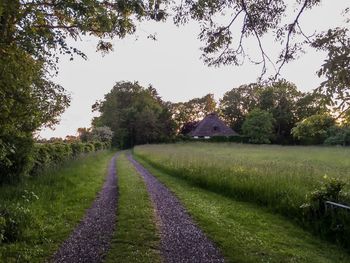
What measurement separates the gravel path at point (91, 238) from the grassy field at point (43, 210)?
0.23m

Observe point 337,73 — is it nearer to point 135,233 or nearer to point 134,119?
point 135,233

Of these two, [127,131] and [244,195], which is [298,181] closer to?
[244,195]

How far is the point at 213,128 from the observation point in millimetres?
74188

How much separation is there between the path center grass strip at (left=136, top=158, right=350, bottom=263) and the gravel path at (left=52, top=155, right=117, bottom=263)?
2.40 meters

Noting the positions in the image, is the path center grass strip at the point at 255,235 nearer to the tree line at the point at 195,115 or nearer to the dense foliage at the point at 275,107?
the tree line at the point at 195,115

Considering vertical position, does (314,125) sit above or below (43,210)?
above

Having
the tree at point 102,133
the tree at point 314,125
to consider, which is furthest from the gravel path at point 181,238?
the tree at point 102,133

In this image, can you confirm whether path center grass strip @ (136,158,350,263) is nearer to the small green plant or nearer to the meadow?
the meadow

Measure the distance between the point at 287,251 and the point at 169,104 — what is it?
95629mm

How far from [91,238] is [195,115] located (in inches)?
3551

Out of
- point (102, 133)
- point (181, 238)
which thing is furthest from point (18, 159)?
point (102, 133)

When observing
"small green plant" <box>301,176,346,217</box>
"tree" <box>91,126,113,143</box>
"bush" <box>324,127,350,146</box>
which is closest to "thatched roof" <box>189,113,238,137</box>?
"tree" <box>91,126,113,143</box>

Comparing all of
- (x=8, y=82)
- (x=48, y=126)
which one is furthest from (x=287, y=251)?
(x=48, y=126)

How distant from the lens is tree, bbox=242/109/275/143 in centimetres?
7006
